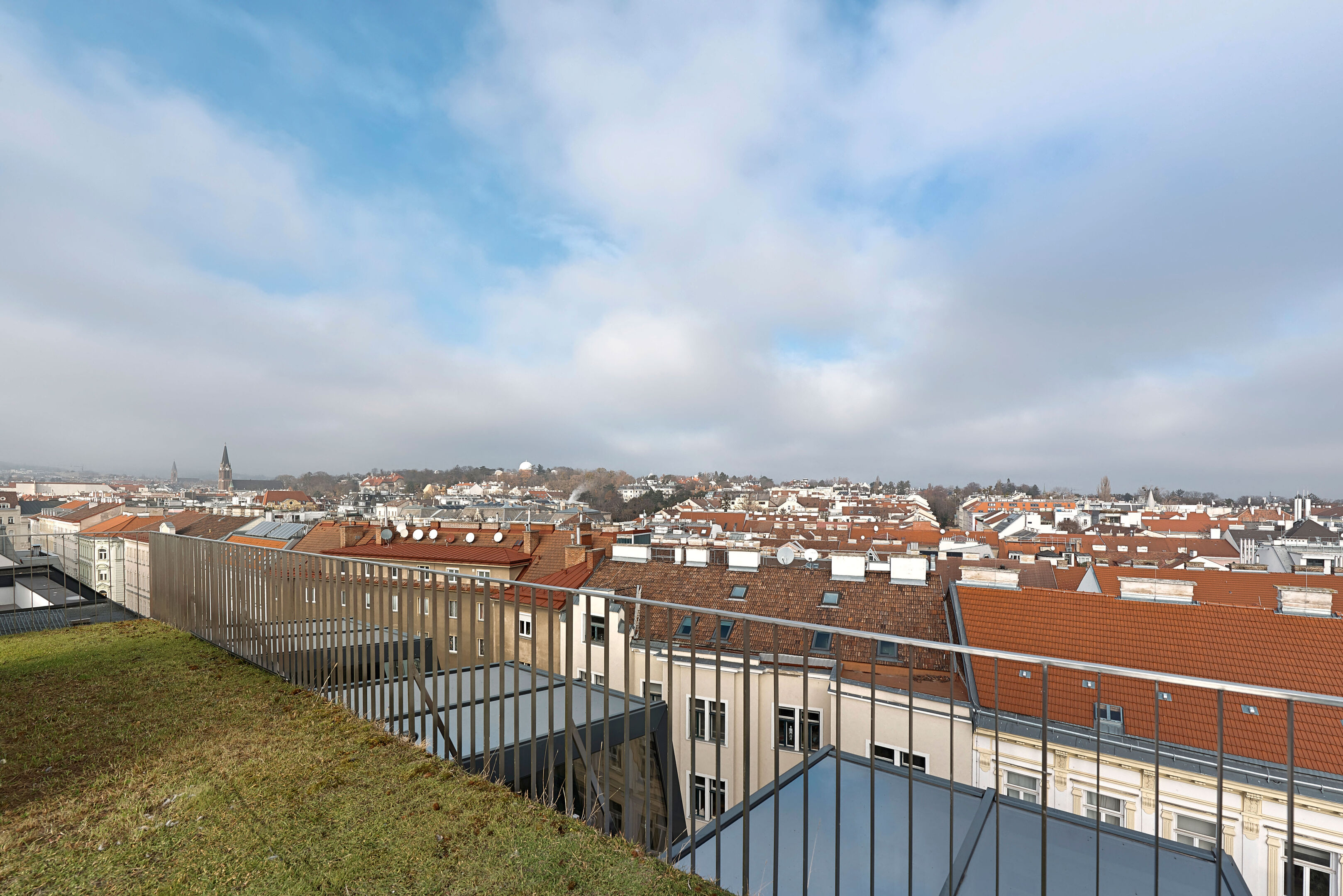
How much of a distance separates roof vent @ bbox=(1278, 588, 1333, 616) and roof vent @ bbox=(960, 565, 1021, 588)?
547 centimetres

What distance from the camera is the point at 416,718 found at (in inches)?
160

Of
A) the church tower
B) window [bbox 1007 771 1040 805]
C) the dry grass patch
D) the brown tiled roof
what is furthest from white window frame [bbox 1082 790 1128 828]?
the church tower

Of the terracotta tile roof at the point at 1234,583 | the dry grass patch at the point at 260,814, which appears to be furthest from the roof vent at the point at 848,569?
the dry grass patch at the point at 260,814

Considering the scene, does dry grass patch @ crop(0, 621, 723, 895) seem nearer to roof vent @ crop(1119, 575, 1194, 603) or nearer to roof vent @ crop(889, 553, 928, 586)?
roof vent @ crop(889, 553, 928, 586)

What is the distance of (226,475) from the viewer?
412ft

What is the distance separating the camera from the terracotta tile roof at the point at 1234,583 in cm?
2036

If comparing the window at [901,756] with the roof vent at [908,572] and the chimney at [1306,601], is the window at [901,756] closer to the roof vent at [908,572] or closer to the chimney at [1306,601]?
the roof vent at [908,572]

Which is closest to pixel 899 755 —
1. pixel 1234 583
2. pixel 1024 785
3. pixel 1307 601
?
pixel 1024 785

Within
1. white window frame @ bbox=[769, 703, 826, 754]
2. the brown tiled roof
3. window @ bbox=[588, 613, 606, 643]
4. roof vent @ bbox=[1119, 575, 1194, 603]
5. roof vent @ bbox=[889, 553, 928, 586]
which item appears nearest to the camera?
white window frame @ bbox=[769, 703, 826, 754]

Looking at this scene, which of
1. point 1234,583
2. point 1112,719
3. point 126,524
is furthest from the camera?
point 126,524

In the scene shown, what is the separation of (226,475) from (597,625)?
494 feet

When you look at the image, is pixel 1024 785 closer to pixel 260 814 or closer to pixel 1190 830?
pixel 1190 830

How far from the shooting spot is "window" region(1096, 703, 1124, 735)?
4.41m

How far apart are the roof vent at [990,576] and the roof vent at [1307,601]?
5472mm
